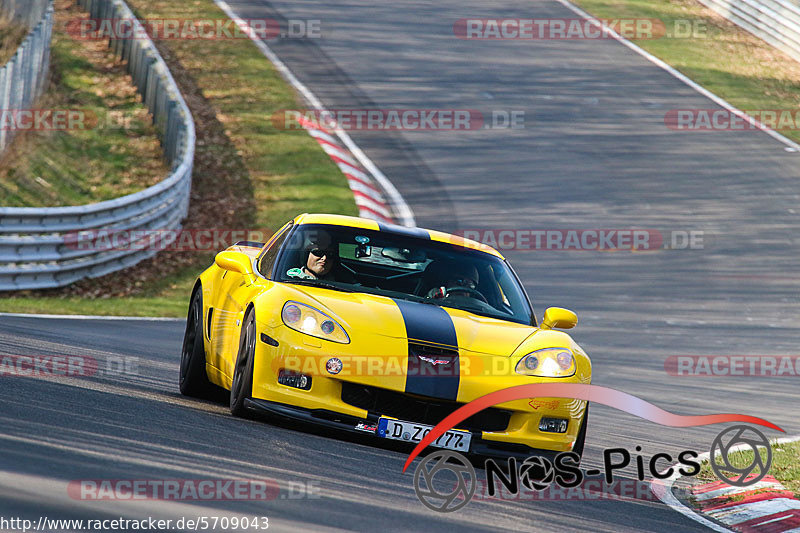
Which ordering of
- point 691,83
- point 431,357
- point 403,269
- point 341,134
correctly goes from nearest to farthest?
point 431,357
point 403,269
point 341,134
point 691,83

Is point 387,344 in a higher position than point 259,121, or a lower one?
higher

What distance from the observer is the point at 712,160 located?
78.5 ft

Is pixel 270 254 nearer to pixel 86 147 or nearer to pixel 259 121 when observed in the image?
pixel 86 147

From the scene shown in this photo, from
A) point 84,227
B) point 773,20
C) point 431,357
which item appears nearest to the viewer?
point 431,357

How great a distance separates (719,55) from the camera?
30984mm

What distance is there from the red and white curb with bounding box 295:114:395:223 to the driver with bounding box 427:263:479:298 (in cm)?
1106

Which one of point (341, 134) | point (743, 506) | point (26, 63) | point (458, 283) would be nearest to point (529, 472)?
point (743, 506)

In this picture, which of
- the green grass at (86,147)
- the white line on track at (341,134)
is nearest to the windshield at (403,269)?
the white line on track at (341,134)

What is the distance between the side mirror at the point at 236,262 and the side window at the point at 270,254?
9 centimetres

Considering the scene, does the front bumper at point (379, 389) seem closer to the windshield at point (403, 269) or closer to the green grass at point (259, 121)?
the windshield at point (403, 269)

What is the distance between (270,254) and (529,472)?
8.08 feet

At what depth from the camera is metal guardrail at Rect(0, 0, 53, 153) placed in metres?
18.5

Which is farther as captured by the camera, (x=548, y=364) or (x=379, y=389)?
(x=548, y=364)

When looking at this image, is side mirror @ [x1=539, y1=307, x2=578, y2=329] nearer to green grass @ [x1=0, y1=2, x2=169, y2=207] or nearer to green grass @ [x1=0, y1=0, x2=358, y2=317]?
green grass @ [x1=0, y1=0, x2=358, y2=317]
